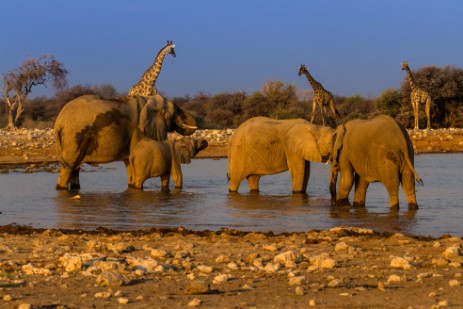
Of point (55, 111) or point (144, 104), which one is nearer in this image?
point (144, 104)

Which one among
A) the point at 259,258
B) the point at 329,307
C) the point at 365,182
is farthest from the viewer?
the point at 365,182

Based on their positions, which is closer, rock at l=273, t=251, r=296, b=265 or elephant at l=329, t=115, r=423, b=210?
rock at l=273, t=251, r=296, b=265

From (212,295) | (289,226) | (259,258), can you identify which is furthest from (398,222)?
(212,295)

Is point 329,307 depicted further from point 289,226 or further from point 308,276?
point 289,226

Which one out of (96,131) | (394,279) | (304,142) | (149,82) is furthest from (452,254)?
(149,82)

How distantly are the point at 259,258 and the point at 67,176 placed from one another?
8.97 metres

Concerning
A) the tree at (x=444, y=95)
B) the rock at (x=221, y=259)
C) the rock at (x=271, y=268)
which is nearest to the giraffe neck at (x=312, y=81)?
the tree at (x=444, y=95)

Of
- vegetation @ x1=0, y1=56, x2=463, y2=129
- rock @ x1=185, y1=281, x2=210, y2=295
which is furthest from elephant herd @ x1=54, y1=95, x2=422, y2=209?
vegetation @ x1=0, y1=56, x2=463, y2=129

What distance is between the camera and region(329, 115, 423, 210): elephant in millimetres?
12648

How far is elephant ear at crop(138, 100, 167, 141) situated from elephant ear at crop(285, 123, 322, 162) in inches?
107

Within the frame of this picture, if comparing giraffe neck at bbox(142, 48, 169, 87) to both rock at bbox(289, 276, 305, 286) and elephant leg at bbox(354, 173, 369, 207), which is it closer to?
elephant leg at bbox(354, 173, 369, 207)

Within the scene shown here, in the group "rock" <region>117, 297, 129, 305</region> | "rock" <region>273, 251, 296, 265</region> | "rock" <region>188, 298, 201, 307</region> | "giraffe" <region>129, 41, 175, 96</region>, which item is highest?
"giraffe" <region>129, 41, 175, 96</region>

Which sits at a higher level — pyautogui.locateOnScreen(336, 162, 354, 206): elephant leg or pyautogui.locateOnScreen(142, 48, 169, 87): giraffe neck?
pyautogui.locateOnScreen(142, 48, 169, 87): giraffe neck

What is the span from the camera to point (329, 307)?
6.11m
